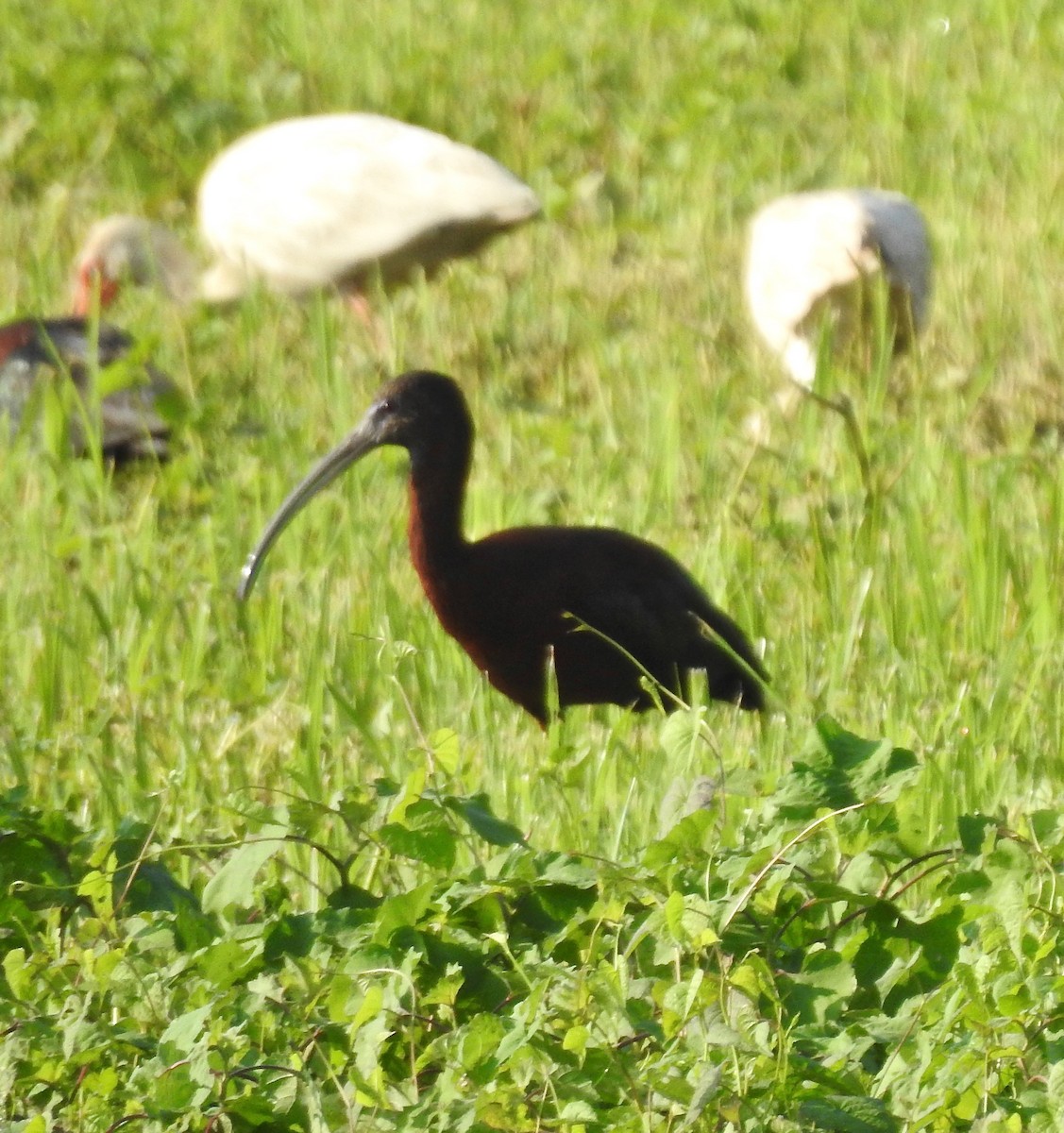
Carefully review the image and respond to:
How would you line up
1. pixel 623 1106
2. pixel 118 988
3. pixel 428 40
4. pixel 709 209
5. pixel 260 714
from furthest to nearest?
pixel 428 40
pixel 709 209
pixel 260 714
pixel 118 988
pixel 623 1106

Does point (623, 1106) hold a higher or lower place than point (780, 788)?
lower

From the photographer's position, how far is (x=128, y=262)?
6.42 metres

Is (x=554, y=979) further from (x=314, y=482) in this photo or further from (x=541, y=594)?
(x=314, y=482)

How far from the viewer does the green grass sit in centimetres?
334

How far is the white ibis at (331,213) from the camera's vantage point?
5.73 meters

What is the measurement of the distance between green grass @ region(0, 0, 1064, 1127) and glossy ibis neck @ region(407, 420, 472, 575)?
0.19 m

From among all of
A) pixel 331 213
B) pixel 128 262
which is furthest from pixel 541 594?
pixel 128 262

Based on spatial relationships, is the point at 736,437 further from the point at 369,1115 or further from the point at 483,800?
the point at 369,1115

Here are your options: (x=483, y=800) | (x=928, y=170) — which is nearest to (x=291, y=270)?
(x=928, y=170)

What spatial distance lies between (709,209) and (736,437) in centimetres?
224

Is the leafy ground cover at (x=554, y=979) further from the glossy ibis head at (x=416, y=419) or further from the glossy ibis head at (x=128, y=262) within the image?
the glossy ibis head at (x=128, y=262)

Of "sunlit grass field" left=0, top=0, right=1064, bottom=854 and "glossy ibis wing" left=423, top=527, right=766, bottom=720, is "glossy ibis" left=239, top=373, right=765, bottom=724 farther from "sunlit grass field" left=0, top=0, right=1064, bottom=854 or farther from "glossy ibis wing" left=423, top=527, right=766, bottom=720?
"sunlit grass field" left=0, top=0, right=1064, bottom=854

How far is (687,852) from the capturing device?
2.29 meters

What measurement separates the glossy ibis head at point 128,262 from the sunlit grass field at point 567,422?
0.13m
